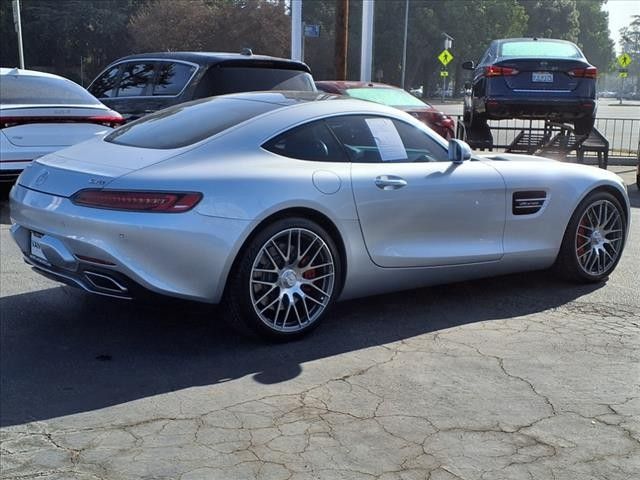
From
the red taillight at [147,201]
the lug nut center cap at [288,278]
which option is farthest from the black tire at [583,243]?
the red taillight at [147,201]

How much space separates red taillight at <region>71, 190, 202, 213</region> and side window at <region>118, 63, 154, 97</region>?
5724 millimetres

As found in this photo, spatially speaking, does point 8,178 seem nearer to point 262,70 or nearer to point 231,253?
point 262,70

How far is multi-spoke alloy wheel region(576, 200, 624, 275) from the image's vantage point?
20.5ft

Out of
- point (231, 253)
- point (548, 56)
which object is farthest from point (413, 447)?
point (548, 56)

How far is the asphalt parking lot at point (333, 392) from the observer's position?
3.43m

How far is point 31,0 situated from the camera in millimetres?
51062

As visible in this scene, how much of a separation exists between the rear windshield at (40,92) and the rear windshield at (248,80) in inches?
53.9

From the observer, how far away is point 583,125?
42.5 ft

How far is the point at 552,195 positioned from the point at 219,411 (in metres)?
3.23

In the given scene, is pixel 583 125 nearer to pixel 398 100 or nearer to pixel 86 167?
pixel 398 100

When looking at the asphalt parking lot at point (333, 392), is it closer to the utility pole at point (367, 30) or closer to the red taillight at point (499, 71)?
the red taillight at point (499, 71)

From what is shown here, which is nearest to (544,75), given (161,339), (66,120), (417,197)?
(66,120)

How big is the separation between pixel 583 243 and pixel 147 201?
11.4 feet

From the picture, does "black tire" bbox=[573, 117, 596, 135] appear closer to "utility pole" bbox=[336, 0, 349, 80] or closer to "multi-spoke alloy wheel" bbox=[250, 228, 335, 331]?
"utility pole" bbox=[336, 0, 349, 80]
